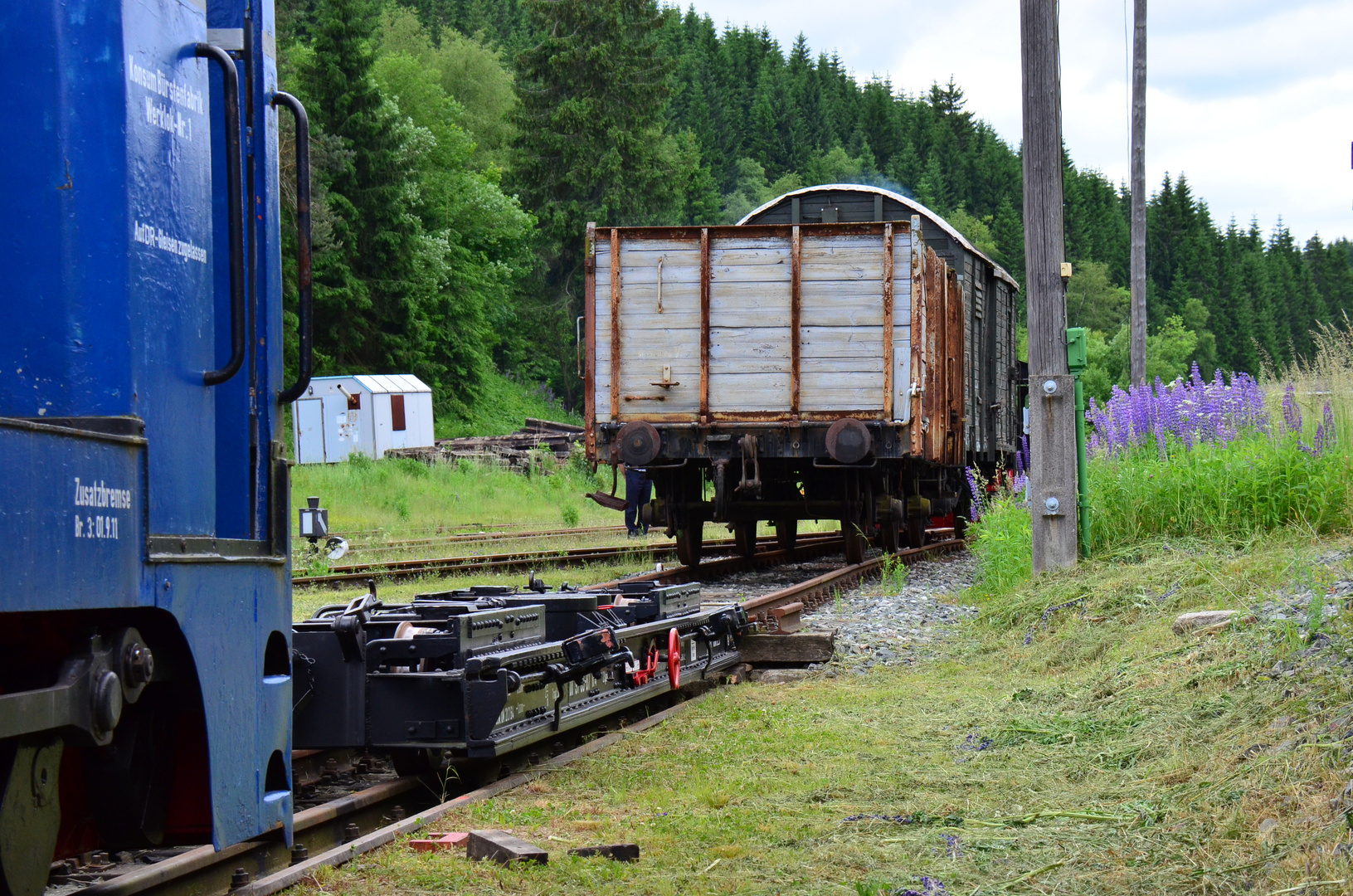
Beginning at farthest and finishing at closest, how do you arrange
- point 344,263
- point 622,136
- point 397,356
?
point 622,136, point 397,356, point 344,263

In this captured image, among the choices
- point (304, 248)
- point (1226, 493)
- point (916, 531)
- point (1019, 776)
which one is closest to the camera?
A: point (304, 248)

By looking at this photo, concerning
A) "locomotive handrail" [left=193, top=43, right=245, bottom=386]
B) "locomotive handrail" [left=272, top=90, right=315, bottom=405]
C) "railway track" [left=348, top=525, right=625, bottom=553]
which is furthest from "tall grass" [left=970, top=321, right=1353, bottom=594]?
"railway track" [left=348, top=525, right=625, bottom=553]

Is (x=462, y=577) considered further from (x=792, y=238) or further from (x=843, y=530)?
(x=792, y=238)

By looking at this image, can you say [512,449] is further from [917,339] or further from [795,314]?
[917,339]

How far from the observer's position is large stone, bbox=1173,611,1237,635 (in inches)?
278

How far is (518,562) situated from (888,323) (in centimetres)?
539

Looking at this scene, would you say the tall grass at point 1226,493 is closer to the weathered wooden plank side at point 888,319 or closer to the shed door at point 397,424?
the weathered wooden plank side at point 888,319

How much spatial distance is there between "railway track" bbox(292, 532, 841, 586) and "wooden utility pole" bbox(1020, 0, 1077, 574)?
154 inches

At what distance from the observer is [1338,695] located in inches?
187

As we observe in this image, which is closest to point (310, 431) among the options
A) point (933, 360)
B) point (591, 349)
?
point (591, 349)

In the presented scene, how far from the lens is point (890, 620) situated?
33.6 feet

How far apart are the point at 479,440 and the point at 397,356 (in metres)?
7.70

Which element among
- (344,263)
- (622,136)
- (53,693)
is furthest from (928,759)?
Result: (622,136)

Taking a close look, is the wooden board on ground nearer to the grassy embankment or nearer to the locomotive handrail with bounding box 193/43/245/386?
the grassy embankment
